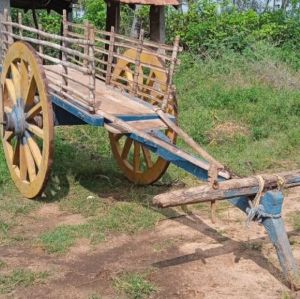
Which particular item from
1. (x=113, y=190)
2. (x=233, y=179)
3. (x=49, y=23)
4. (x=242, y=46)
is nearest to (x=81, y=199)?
(x=113, y=190)

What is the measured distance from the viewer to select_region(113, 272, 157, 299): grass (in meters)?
3.61

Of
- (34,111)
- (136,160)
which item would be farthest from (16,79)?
(136,160)

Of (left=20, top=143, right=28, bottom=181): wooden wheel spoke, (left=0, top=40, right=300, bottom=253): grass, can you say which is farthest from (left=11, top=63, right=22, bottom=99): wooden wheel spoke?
(left=0, top=40, right=300, bottom=253): grass

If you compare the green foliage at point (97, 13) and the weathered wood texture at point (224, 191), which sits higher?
the green foliage at point (97, 13)

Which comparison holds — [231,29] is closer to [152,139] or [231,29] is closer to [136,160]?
[136,160]

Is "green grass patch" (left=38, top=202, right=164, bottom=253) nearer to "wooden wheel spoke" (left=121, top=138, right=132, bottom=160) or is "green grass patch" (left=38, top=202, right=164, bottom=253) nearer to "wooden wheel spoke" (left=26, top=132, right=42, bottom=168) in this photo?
"wooden wheel spoke" (left=26, top=132, right=42, bottom=168)

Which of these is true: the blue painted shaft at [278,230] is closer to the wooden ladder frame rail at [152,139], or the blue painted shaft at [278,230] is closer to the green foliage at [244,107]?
the wooden ladder frame rail at [152,139]

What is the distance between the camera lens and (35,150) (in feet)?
16.8

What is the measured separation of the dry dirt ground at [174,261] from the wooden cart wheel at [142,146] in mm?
752

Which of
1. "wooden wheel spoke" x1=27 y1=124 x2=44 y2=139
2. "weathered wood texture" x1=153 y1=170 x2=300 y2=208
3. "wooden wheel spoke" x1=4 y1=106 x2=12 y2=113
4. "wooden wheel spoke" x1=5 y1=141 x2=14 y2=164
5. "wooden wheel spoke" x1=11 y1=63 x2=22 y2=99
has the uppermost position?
"wooden wheel spoke" x1=11 y1=63 x2=22 y2=99

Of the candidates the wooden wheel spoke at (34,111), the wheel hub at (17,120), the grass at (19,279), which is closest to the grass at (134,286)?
the grass at (19,279)

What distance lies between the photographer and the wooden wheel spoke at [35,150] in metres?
5.03

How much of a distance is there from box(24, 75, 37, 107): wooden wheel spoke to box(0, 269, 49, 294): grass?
1.80m

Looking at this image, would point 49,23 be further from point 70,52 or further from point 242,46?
point 70,52
